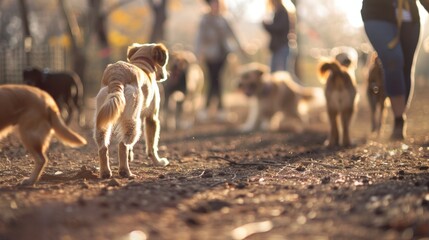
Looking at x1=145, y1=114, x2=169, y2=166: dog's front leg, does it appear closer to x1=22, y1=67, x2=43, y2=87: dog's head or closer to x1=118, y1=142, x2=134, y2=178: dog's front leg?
x1=118, y1=142, x2=134, y2=178: dog's front leg

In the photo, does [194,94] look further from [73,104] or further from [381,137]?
[381,137]

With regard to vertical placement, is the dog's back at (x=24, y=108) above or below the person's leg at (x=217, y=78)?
above

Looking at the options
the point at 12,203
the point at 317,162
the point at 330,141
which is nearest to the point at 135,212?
the point at 12,203

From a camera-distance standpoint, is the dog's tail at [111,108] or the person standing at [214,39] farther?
the person standing at [214,39]

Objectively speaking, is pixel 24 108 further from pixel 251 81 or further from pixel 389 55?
pixel 251 81

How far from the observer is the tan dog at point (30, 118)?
17.8 ft

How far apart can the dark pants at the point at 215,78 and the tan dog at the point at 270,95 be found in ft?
5.93

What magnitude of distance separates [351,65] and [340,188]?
433 centimetres

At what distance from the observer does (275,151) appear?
27.2 feet

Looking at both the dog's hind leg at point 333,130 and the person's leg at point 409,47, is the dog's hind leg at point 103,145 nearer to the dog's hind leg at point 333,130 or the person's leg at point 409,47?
the dog's hind leg at point 333,130

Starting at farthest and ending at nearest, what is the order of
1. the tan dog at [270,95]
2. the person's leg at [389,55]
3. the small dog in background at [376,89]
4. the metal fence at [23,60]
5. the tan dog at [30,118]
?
the metal fence at [23,60], the tan dog at [270,95], the small dog in background at [376,89], the person's leg at [389,55], the tan dog at [30,118]

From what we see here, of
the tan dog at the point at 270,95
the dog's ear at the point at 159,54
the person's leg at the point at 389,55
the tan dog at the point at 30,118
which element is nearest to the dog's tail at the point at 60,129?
the tan dog at the point at 30,118

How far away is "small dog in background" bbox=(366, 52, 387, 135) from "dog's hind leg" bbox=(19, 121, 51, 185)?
16.6 feet

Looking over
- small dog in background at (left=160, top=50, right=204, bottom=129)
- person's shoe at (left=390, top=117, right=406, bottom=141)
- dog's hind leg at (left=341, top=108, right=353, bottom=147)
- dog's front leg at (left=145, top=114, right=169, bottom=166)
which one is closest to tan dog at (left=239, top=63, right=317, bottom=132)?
small dog in background at (left=160, top=50, right=204, bottom=129)
